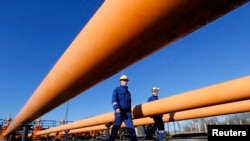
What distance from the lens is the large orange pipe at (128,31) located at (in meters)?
0.56

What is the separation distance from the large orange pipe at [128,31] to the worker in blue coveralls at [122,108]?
3965 millimetres

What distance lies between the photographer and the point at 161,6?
0.57 metres

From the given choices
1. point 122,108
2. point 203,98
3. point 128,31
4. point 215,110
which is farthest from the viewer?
point 215,110

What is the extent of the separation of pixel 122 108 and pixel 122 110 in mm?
39

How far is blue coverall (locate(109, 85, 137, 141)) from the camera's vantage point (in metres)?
4.92

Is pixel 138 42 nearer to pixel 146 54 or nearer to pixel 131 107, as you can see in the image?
Result: pixel 146 54

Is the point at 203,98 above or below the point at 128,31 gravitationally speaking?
above

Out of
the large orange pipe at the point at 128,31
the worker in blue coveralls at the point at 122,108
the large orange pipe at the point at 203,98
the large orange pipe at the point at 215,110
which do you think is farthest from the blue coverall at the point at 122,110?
the large orange pipe at the point at 128,31

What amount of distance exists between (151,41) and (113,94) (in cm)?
453

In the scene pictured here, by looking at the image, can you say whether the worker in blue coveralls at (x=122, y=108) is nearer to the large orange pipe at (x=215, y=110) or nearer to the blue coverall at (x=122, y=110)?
the blue coverall at (x=122, y=110)

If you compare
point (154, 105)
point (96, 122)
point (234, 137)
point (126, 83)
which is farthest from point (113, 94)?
point (234, 137)

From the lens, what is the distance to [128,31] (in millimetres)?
670

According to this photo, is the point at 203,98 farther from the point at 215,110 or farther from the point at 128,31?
the point at 128,31

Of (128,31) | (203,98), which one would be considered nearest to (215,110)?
(203,98)
